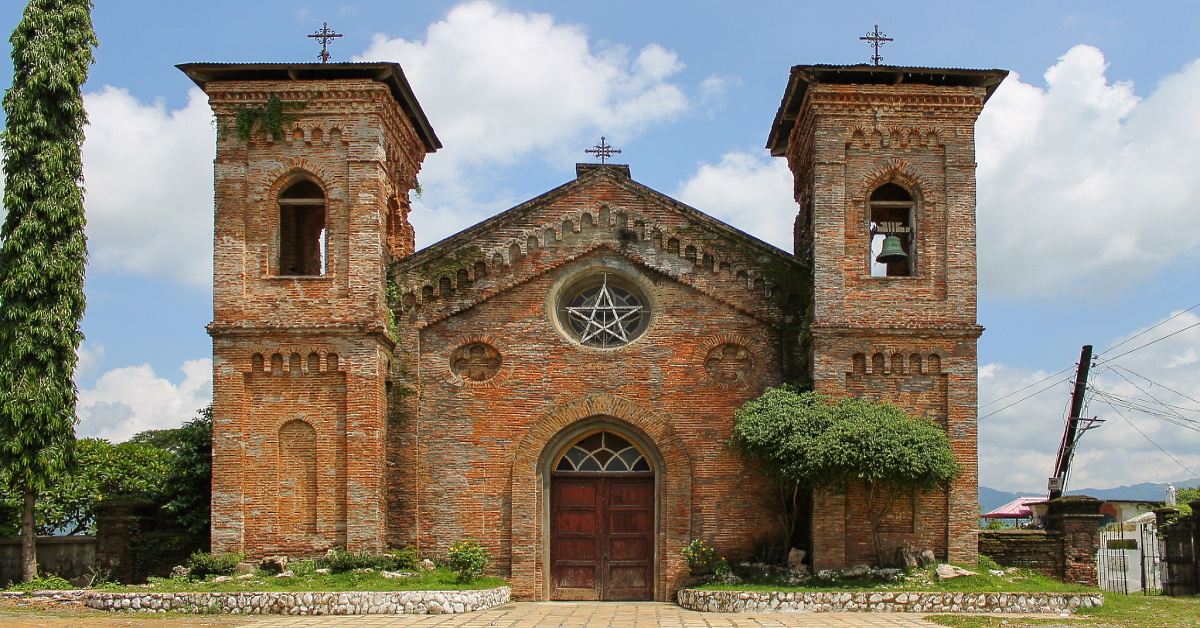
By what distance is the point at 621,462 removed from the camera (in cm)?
2162

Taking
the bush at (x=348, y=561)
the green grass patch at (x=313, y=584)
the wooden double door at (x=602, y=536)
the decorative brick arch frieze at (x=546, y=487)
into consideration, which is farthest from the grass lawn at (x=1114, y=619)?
the bush at (x=348, y=561)

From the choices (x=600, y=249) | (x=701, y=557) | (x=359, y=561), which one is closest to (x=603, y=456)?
(x=701, y=557)

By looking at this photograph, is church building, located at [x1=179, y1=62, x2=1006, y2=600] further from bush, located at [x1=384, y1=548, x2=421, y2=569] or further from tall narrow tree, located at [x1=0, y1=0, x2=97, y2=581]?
tall narrow tree, located at [x1=0, y1=0, x2=97, y2=581]

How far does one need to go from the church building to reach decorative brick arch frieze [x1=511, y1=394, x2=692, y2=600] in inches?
1.6

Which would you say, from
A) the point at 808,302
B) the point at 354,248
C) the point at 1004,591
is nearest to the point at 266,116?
the point at 354,248

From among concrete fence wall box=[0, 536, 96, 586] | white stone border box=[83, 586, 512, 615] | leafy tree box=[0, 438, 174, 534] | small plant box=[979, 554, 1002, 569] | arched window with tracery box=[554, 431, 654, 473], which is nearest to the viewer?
white stone border box=[83, 586, 512, 615]

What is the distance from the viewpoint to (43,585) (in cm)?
2020

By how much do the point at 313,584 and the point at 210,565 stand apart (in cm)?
215

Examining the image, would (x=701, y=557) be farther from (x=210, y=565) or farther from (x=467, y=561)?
(x=210, y=565)

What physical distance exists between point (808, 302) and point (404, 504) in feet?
27.4

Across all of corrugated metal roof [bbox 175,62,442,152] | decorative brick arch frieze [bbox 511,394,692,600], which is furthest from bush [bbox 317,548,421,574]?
corrugated metal roof [bbox 175,62,442,152]

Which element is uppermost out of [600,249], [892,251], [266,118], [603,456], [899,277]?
[266,118]

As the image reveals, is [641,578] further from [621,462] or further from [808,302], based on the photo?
[808,302]

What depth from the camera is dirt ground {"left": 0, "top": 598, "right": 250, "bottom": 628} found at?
16484mm
